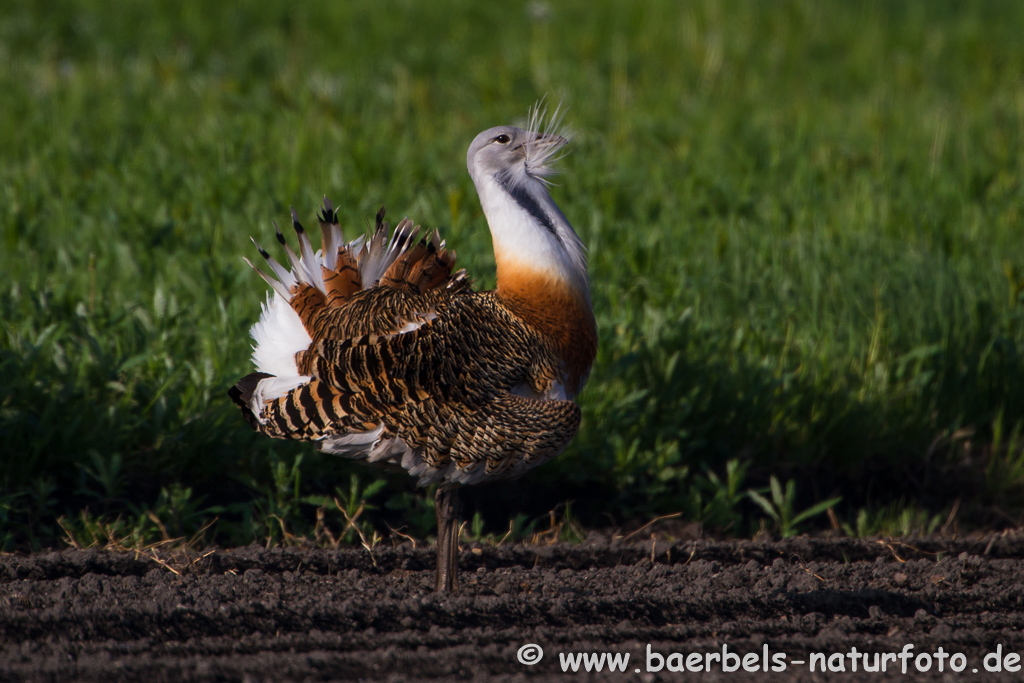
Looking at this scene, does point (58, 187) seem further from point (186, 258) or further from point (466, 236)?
point (466, 236)

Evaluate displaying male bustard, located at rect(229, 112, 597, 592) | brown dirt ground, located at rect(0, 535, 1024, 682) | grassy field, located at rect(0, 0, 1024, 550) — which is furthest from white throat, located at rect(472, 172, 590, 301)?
grassy field, located at rect(0, 0, 1024, 550)

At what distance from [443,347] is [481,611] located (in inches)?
28.4

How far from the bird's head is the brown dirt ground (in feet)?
3.93

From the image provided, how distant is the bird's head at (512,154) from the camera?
3404 millimetres

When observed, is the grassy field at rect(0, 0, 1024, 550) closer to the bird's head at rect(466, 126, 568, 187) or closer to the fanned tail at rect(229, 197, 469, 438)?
the fanned tail at rect(229, 197, 469, 438)

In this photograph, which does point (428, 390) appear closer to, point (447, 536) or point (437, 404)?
point (437, 404)

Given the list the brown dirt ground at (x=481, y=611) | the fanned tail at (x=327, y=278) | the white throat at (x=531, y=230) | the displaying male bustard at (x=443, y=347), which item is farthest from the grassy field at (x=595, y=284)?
the white throat at (x=531, y=230)

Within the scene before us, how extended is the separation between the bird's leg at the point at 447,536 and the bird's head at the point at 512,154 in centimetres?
96

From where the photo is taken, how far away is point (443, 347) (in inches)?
123

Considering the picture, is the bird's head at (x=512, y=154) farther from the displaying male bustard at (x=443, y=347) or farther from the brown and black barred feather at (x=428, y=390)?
the brown and black barred feather at (x=428, y=390)

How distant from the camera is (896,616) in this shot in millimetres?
3143

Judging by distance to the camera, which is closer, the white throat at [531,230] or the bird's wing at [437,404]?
the bird's wing at [437,404]

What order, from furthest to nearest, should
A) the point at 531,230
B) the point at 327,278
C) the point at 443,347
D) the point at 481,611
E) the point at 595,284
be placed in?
the point at 595,284 < the point at 327,278 < the point at 531,230 < the point at 443,347 < the point at 481,611

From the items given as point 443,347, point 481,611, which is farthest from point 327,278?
point 481,611
